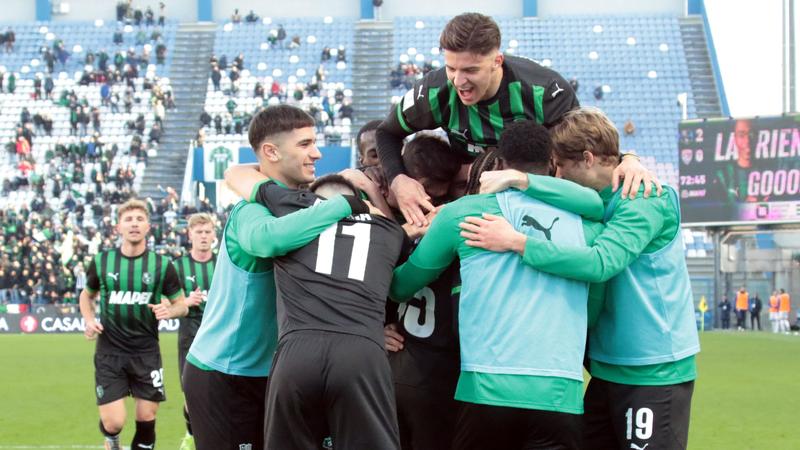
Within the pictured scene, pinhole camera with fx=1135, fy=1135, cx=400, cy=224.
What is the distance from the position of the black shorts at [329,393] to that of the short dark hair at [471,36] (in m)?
1.49

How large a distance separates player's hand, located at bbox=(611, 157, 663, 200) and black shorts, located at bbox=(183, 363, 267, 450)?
75.7 inches

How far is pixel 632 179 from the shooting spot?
4.85 metres

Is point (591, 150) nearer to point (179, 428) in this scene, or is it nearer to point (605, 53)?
point (179, 428)

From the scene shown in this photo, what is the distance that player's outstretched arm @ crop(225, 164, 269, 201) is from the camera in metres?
5.25

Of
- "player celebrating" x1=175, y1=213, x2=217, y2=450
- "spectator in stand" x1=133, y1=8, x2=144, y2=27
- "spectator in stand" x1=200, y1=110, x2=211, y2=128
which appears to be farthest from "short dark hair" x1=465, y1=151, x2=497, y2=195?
"spectator in stand" x1=133, y1=8, x2=144, y2=27

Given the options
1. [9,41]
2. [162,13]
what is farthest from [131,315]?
[162,13]

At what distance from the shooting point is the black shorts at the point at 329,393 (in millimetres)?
4562

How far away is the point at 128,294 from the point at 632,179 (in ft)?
22.5

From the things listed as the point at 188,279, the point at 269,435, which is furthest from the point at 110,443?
the point at 269,435

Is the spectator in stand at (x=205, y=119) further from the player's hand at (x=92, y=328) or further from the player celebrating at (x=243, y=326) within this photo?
the player celebrating at (x=243, y=326)

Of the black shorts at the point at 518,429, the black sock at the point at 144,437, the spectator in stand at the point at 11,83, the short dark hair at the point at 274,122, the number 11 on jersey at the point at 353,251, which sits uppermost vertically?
the spectator in stand at the point at 11,83

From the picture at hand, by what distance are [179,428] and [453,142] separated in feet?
23.1

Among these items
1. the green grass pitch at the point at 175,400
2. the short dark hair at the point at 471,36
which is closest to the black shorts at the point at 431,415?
the short dark hair at the point at 471,36

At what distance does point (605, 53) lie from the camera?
154 feet
